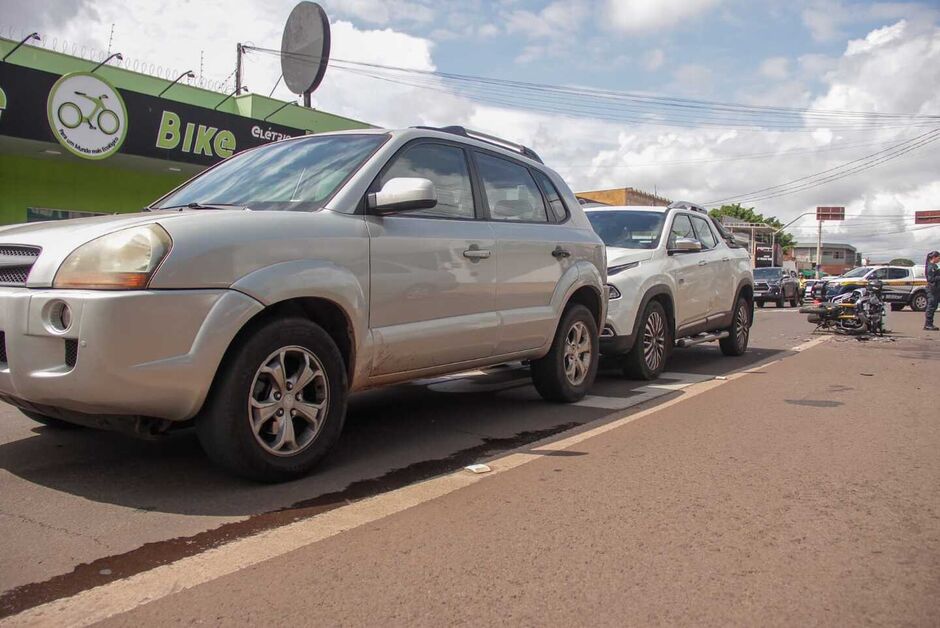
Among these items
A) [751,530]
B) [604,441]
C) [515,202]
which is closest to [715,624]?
[751,530]

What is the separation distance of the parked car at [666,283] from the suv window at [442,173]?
2.36 meters

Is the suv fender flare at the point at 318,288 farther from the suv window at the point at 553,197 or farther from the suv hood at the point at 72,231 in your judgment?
the suv window at the point at 553,197

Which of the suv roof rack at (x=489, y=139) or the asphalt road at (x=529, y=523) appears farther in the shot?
the suv roof rack at (x=489, y=139)

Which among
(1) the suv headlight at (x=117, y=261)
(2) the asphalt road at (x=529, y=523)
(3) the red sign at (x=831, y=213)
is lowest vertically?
(2) the asphalt road at (x=529, y=523)

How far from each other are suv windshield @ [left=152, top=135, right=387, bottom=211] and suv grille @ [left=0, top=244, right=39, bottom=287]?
0.96 meters

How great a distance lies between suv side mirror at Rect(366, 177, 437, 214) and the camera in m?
4.07

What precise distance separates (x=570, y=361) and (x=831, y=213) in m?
77.7

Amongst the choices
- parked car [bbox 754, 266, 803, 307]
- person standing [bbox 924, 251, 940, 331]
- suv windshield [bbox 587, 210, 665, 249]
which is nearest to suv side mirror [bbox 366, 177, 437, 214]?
suv windshield [bbox 587, 210, 665, 249]

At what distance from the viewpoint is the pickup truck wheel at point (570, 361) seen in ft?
19.4

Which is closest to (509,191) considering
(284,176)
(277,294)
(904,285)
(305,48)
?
(284,176)

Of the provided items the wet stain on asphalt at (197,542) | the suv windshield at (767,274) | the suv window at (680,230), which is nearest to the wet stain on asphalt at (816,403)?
the suv window at (680,230)

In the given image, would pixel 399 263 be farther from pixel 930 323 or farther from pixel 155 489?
pixel 930 323

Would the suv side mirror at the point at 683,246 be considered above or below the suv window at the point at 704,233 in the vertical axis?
below

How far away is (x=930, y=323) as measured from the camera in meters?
16.5
